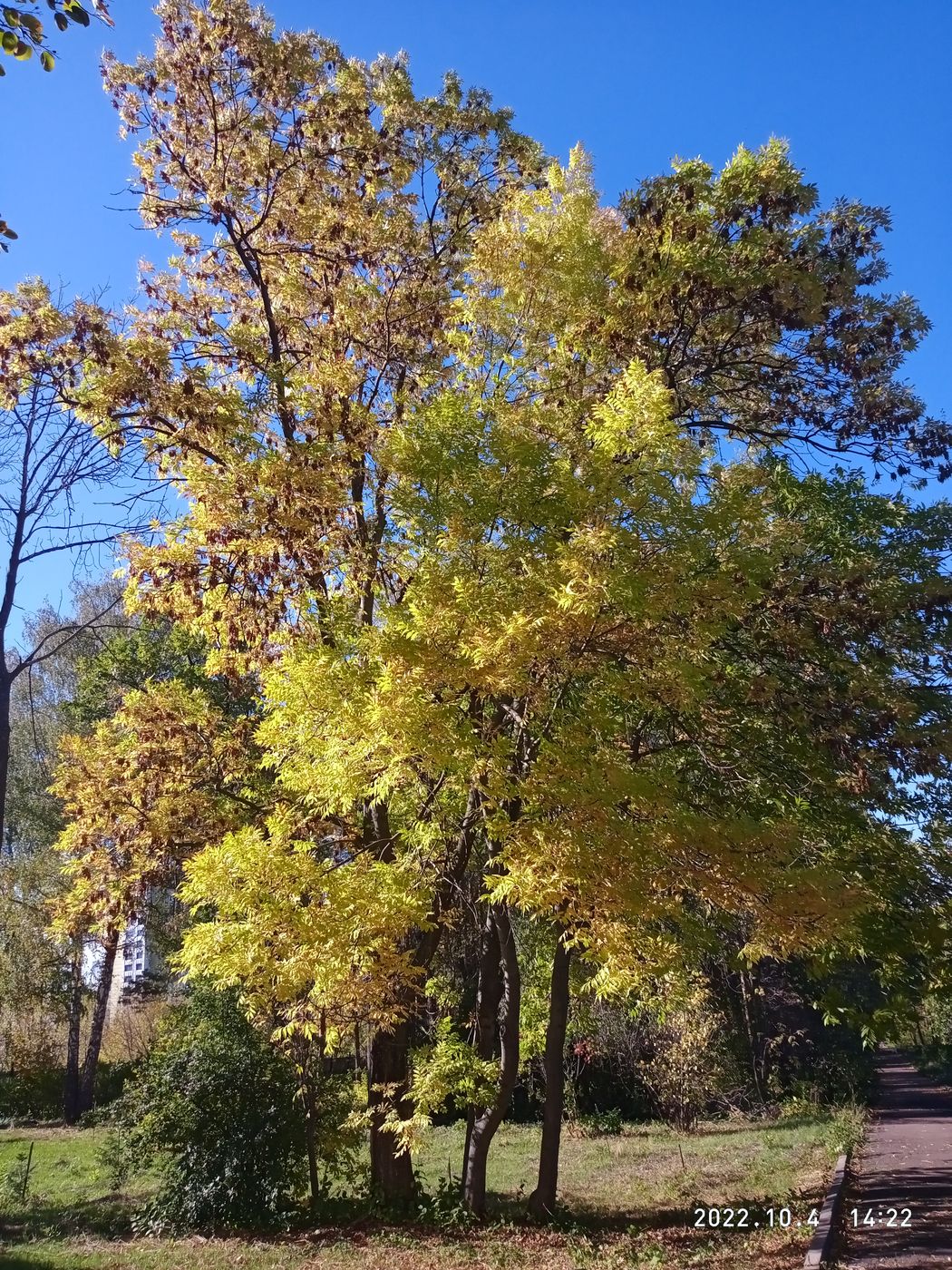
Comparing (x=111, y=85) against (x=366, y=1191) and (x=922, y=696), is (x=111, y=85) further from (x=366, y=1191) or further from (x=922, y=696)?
(x=366, y=1191)

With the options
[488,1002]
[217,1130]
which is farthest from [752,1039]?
[217,1130]

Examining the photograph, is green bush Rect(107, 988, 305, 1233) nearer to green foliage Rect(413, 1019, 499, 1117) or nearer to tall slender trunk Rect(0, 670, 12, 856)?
green foliage Rect(413, 1019, 499, 1117)

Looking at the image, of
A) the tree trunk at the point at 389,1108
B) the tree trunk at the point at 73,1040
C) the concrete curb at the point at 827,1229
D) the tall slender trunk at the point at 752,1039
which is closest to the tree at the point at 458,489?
the tree trunk at the point at 389,1108

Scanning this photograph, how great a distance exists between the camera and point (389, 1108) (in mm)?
9445

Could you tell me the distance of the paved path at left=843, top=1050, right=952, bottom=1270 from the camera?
7.80 m

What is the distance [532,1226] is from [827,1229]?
126 inches

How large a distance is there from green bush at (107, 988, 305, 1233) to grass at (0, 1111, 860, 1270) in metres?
0.77

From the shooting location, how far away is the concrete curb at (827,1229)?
7.25m

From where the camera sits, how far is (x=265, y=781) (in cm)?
1110

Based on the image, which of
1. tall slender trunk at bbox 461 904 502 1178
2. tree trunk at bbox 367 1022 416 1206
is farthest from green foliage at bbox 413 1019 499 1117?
tall slender trunk at bbox 461 904 502 1178

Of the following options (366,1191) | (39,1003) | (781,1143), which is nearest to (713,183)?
(366,1191)

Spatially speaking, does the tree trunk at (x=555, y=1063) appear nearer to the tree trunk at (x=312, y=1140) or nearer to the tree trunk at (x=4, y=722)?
the tree trunk at (x=312, y=1140)

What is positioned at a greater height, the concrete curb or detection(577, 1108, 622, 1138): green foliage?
the concrete curb

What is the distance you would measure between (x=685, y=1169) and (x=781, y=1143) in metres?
3.65
